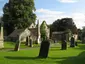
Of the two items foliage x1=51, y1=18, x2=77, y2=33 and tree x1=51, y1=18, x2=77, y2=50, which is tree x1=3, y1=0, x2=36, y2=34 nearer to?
tree x1=51, y1=18, x2=77, y2=50

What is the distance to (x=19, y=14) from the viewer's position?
8812 centimetres

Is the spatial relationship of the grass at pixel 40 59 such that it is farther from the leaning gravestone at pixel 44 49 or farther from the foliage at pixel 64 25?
the foliage at pixel 64 25

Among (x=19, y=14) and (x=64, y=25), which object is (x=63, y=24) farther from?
(x=19, y=14)

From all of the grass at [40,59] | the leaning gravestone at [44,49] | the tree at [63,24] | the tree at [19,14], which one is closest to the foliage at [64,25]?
the tree at [63,24]

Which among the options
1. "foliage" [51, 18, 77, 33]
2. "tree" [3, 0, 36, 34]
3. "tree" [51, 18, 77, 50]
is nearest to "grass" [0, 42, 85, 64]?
"tree" [3, 0, 36, 34]

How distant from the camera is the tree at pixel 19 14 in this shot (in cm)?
8788

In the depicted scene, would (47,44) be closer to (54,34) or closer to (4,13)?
(4,13)

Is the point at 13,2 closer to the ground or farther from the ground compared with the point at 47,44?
farther from the ground

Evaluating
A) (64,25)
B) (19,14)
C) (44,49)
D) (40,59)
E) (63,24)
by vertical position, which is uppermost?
(19,14)

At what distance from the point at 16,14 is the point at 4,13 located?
5.91 meters

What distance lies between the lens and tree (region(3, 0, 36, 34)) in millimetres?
87875

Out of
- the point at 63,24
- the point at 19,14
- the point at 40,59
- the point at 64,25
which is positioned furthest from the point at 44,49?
the point at 64,25

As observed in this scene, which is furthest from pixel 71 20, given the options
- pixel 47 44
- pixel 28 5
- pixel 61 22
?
pixel 47 44

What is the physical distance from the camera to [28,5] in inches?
3615
